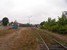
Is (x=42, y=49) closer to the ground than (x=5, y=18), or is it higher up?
closer to the ground

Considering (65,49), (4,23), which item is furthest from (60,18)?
(4,23)

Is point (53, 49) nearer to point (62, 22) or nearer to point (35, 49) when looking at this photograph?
point (35, 49)

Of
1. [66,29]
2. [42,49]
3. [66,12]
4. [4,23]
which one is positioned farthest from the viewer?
[4,23]

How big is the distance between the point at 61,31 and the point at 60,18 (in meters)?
4.33

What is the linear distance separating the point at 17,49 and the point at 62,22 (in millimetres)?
29347

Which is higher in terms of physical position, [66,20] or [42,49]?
[66,20]

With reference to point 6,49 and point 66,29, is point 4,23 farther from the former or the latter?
point 6,49

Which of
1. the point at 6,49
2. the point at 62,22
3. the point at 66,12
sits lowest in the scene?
the point at 6,49

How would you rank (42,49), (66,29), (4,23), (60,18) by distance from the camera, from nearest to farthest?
(42,49), (66,29), (60,18), (4,23)

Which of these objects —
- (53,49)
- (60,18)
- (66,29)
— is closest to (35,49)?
(53,49)

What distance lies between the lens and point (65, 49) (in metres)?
13.0

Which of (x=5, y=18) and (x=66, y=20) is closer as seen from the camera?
(x=66, y=20)

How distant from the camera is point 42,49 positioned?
1298 centimetres

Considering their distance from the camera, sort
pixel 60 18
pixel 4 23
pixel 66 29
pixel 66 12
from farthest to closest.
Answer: pixel 4 23, pixel 66 12, pixel 60 18, pixel 66 29
